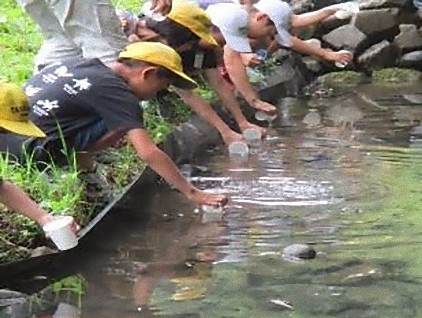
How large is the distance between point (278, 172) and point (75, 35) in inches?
56.3

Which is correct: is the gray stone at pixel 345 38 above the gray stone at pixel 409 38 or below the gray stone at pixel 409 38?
above

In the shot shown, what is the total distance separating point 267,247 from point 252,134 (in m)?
2.50

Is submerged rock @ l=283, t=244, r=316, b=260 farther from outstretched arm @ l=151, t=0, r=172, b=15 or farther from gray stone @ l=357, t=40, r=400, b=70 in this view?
gray stone @ l=357, t=40, r=400, b=70

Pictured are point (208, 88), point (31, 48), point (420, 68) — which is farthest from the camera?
point (420, 68)

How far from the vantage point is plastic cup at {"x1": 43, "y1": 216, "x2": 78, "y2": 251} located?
14.3 feet

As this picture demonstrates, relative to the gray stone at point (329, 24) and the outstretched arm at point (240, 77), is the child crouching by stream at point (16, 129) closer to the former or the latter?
the outstretched arm at point (240, 77)

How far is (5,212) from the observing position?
187 inches

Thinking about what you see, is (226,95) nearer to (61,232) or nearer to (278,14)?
(278,14)

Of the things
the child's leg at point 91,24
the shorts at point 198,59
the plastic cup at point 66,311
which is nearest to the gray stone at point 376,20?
the shorts at point 198,59

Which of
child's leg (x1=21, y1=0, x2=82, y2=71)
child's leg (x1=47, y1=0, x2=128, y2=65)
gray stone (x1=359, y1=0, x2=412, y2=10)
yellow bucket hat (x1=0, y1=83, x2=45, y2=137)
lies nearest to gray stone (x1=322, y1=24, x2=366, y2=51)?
gray stone (x1=359, y1=0, x2=412, y2=10)

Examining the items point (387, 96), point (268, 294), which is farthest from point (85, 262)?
point (387, 96)

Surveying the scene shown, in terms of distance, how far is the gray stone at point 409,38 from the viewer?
1141 centimetres

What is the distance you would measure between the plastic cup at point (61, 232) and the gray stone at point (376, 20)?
7308 mm

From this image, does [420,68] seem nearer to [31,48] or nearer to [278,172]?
[31,48]
